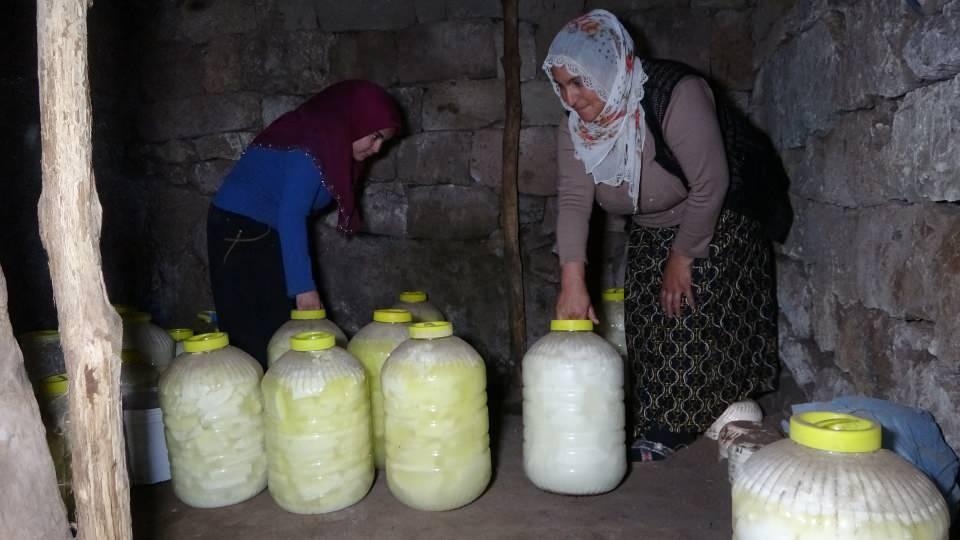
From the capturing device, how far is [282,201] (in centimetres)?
267

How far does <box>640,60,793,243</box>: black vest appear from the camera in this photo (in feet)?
7.55

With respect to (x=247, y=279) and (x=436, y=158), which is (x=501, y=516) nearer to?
(x=247, y=279)

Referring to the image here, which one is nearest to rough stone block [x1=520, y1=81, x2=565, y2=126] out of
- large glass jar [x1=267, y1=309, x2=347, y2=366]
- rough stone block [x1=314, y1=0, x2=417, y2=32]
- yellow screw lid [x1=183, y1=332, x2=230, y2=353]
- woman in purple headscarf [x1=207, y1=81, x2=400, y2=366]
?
rough stone block [x1=314, y1=0, x2=417, y2=32]

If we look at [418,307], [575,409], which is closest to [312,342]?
[575,409]

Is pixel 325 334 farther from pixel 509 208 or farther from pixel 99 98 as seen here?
pixel 99 98

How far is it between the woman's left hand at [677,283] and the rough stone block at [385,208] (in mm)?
1668

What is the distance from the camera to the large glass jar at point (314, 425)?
213cm

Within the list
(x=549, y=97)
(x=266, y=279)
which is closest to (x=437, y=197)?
(x=549, y=97)

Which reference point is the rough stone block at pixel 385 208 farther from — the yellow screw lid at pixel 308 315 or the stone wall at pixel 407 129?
the yellow screw lid at pixel 308 315

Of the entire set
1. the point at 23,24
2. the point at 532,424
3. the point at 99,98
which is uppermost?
the point at 23,24

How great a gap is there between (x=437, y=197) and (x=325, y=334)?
1624mm

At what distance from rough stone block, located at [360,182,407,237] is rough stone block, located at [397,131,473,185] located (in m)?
0.10

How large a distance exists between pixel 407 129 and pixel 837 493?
2.90 m

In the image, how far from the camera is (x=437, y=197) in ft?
12.1
